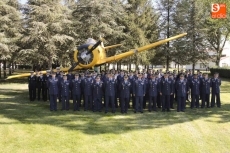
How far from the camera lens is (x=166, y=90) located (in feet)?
42.4

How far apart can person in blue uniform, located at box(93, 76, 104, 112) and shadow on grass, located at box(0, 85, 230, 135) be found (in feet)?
1.49

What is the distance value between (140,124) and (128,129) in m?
0.80

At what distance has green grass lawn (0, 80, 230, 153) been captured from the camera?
852cm

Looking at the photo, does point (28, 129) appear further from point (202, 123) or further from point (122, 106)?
point (202, 123)

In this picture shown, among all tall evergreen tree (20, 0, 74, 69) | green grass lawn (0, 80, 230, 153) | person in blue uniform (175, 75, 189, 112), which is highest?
tall evergreen tree (20, 0, 74, 69)

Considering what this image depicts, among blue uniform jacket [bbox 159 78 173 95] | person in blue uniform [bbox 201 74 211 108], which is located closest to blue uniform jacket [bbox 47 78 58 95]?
blue uniform jacket [bbox 159 78 173 95]

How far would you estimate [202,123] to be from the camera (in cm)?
1112

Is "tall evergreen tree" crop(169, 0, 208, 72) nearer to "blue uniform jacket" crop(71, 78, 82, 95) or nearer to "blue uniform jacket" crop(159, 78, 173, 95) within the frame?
"blue uniform jacket" crop(159, 78, 173, 95)

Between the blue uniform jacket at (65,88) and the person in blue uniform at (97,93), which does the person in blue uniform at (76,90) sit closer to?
the blue uniform jacket at (65,88)

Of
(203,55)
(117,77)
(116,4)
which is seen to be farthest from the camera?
(203,55)

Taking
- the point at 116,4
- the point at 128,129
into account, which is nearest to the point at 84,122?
the point at 128,129

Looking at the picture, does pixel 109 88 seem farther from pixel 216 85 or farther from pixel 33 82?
pixel 216 85

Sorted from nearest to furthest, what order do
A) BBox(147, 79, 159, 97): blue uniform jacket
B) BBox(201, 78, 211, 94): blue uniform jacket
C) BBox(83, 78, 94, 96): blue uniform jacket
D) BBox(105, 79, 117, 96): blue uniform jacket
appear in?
BBox(105, 79, 117, 96): blue uniform jacket < BBox(83, 78, 94, 96): blue uniform jacket < BBox(147, 79, 159, 97): blue uniform jacket < BBox(201, 78, 211, 94): blue uniform jacket

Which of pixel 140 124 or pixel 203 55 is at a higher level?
pixel 203 55
